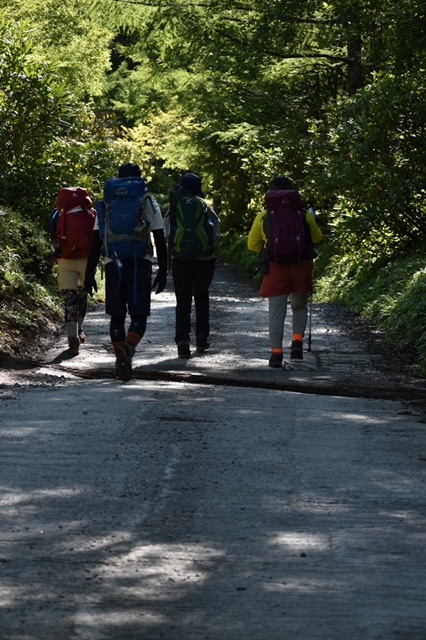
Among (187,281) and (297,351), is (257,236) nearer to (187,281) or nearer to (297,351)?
(187,281)

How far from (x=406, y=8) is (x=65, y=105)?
24.3 ft

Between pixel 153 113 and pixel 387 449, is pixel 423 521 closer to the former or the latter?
pixel 387 449

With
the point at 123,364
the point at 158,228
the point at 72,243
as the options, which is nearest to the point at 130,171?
the point at 158,228

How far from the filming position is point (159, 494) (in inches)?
279

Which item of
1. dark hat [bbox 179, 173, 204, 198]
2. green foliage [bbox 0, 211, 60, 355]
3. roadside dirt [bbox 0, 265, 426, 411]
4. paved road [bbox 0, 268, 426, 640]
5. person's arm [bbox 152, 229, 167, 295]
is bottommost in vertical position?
paved road [bbox 0, 268, 426, 640]

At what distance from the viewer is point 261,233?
45.7ft

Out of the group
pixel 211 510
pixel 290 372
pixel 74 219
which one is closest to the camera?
pixel 211 510

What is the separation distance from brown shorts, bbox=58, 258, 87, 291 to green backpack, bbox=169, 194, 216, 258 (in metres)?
1.27

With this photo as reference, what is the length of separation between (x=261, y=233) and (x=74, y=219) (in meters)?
2.12

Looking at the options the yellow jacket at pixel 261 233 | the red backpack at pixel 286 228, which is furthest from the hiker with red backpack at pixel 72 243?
the red backpack at pixel 286 228

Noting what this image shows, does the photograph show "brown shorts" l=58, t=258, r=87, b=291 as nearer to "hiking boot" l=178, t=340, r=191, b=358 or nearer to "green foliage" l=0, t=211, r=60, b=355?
"green foliage" l=0, t=211, r=60, b=355

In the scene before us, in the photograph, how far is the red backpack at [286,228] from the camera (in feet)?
44.8

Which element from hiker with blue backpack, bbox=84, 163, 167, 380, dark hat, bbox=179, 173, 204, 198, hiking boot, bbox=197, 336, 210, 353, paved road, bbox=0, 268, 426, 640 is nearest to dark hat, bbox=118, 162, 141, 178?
hiker with blue backpack, bbox=84, 163, 167, 380

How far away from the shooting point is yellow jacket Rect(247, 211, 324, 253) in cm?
1381
